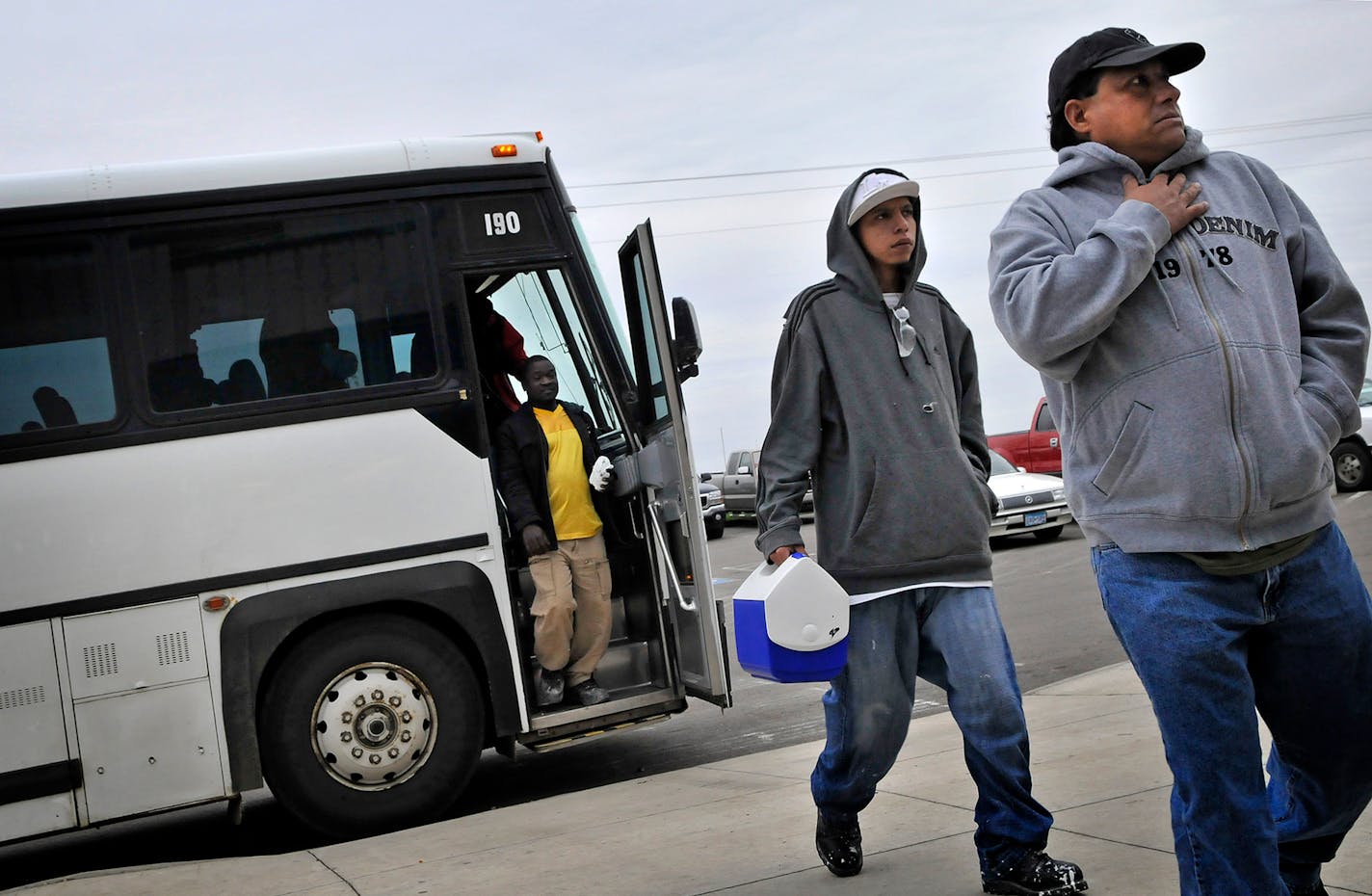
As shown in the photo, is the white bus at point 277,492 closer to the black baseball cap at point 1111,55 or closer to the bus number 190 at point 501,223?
the bus number 190 at point 501,223

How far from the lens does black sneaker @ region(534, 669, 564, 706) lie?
7035 millimetres

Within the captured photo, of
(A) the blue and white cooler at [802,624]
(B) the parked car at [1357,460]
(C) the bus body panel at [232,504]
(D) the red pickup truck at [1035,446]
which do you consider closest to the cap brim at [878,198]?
(A) the blue and white cooler at [802,624]

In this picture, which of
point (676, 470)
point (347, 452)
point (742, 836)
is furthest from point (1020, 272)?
point (347, 452)

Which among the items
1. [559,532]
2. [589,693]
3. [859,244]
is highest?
[859,244]

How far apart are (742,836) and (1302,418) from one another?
2.93m

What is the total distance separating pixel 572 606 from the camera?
7.05m

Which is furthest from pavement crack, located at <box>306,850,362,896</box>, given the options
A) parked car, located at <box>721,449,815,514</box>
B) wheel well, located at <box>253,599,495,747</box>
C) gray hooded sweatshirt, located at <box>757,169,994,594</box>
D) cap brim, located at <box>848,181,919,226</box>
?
parked car, located at <box>721,449,815,514</box>

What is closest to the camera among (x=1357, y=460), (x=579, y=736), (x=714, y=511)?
(x=579, y=736)

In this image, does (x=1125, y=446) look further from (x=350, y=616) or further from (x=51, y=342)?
(x=51, y=342)

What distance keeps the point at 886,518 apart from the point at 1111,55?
1586 mm

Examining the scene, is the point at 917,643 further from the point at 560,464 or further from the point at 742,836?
the point at 560,464

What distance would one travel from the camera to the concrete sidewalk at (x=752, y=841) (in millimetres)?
4355

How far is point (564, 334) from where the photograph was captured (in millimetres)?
7340

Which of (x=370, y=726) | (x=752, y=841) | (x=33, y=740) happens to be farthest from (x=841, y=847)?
(x=33, y=740)
